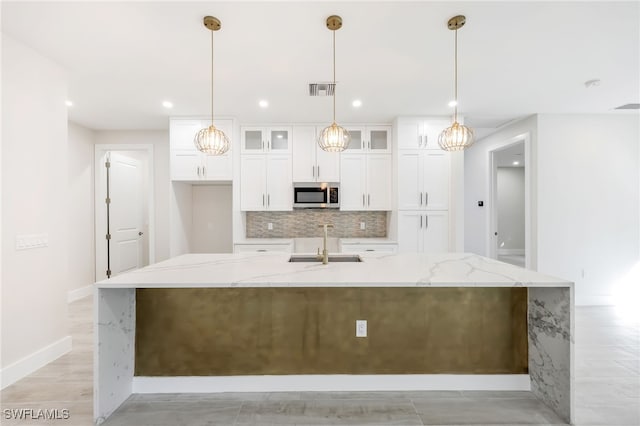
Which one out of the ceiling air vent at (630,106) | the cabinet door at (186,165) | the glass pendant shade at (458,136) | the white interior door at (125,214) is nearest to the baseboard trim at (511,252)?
the ceiling air vent at (630,106)

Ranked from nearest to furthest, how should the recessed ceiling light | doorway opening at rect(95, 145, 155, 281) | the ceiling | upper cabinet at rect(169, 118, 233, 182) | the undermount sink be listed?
the ceiling
the undermount sink
the recessed ceiling light
upper cabinet at rect(169, 118, 233, 182)
doorway opening at rect(95, 145, 155, 281)

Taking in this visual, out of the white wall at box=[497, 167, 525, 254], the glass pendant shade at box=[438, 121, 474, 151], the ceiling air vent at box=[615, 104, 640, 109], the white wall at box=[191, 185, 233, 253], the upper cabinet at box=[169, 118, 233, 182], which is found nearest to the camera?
the glass pendant shade at box=[438, 121, 474, 151]

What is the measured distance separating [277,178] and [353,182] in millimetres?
1143

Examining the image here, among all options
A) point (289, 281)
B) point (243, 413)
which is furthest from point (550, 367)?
point (243, 413)

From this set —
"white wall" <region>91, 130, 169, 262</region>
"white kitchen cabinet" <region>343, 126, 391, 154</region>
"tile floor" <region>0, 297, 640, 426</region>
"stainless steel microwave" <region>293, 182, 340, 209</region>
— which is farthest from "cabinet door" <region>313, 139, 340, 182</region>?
"tile floor" <region>0, 297, 640, 426</region>

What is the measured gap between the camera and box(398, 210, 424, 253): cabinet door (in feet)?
14.2

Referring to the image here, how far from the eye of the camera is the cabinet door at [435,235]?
14.2 ft

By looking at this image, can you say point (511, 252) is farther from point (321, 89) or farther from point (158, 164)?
point (158, 164)

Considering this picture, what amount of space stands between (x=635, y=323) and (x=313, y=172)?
14.4 feet

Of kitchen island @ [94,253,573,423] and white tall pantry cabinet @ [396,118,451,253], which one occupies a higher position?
white tall pantry cabinet @ [396,118,451,253]

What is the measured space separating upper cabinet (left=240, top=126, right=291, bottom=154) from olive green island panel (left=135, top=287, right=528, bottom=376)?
282 cm

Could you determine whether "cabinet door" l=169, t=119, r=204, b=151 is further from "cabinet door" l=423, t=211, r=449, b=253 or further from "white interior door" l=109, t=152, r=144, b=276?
"cabinet door" l=423, t=211, r=449, b=253

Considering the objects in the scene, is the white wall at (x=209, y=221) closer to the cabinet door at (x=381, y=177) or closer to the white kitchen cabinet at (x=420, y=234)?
the cabinet door at (x=381, y=177)

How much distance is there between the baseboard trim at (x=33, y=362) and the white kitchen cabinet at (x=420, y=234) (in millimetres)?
3879
